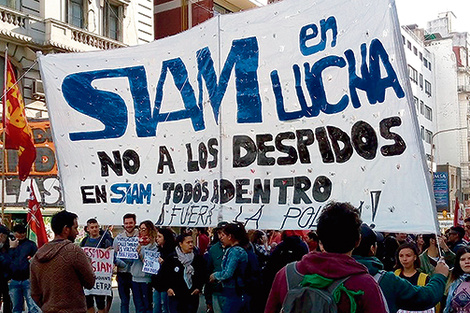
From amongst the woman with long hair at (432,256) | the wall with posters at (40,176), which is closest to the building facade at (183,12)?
the wall with posters at (40,176)

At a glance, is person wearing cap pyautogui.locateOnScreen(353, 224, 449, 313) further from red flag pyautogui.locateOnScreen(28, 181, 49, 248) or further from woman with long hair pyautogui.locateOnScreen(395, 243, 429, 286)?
red flag pyautogui.locateOnScreen(28, 181, 49, 248)

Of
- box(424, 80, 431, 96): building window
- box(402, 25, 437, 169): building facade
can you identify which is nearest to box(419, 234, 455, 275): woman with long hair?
box(402, 25, 437, 169): building facade

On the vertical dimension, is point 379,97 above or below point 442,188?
above

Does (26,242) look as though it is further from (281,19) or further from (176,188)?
(281,19)

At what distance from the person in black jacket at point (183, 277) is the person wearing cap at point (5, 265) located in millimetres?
2858

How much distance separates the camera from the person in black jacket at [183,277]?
27.3 feet

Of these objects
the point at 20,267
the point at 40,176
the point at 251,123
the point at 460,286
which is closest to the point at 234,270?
the point at 251,123

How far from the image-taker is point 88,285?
5.21 meters

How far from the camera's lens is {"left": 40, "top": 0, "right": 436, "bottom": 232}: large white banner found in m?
5.67

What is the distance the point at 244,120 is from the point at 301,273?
158 inches

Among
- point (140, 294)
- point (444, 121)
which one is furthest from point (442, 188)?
point (140, 294)

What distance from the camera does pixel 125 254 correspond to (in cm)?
933

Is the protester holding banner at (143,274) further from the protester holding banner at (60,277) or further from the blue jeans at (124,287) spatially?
the protester holding banner at (60,277)

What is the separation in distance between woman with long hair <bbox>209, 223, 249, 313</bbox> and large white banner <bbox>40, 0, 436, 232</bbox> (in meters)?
0.56
